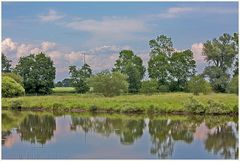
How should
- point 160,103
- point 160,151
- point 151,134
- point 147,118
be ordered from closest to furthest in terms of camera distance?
point 160,151
point 151,134
point 147,118
point 160,103

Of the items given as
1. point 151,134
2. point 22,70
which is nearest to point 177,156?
point 151,134

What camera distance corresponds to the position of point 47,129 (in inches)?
972

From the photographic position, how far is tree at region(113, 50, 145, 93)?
166ft

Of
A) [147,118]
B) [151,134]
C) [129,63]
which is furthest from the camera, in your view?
[129,63]

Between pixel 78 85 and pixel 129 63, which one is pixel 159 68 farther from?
pixel 78 85

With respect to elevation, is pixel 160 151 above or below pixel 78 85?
below

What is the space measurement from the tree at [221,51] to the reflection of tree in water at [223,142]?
2732cm

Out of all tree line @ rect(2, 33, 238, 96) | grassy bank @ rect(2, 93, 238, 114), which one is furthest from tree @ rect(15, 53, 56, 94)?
grassy bank @ rect(2, 93, 238, 114)

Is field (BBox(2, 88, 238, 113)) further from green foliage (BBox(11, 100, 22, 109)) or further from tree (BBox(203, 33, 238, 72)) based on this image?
tree (BBox(203, 33, 238, 72))

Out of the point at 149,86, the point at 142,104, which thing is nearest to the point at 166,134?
the point at 142,104

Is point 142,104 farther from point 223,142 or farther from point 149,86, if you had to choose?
point 223,142

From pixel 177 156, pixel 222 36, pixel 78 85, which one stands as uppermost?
pixel 222 36

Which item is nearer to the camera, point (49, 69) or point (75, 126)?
point (75, 126)

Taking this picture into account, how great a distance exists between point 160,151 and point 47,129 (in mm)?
9454
